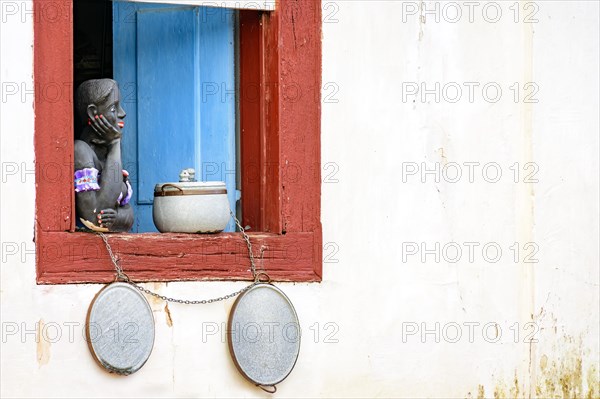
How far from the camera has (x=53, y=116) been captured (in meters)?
5.86

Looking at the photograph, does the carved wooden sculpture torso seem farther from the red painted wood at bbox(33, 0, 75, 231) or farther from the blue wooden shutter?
the blue wooden shutter

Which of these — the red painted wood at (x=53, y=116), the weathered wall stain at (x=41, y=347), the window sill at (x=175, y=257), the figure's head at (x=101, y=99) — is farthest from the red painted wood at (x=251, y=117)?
the weathered wall stain at (x=41, y=347)

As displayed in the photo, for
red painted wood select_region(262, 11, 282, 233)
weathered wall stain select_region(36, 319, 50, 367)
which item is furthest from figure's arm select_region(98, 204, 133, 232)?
red painted wood select_region(262, 11, 282, 233)

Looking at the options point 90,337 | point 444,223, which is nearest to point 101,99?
point 90,337

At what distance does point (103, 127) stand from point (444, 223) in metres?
1.84

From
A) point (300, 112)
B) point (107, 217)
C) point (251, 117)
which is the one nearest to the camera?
point (107, 217)

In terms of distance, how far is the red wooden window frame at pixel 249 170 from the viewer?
5844 mm

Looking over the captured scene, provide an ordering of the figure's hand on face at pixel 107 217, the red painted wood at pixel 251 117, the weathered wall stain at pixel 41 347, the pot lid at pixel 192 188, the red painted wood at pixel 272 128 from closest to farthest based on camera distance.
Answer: the weathered wall stain at pixel 41 347 → the figure's hand on face at pixel 107 217 → the pot lid at pixel 192 188 → the red painted wood at pixel 272 128 → the red painted wood at pixel 251 117

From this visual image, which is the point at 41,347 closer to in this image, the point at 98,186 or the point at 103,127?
the point at 98,186

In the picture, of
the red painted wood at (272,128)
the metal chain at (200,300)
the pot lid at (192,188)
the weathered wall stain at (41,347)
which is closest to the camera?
the weathered wall stain at (41,347)

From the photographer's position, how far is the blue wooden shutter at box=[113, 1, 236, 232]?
6609 mm

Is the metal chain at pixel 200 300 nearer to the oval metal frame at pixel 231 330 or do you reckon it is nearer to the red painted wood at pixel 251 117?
the oval metal frame at pixel 231 330

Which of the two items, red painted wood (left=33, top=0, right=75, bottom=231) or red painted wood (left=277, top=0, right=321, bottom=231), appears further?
red painted wood (left=277, top=0, right=321, bottom=231)

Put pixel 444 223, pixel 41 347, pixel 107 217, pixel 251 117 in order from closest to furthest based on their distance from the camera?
pixel 41 347, pixel 107 217, pixel 251 117, pixel 444 223
